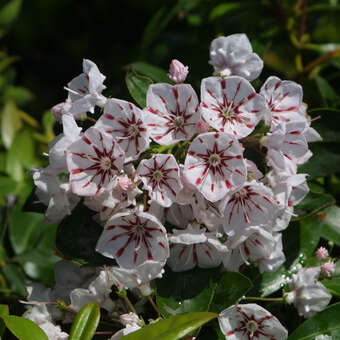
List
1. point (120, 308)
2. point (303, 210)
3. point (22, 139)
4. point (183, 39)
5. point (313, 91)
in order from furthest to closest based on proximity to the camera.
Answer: point (183, 39), point (22, 139), point (313, 91), point (303, 210), point (120, 308)

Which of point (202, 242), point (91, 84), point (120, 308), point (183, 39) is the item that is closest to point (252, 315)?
point (202, 242)

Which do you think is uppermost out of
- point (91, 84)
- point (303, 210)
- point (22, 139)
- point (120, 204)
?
point (91, 84)

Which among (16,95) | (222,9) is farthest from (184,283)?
(16,95)

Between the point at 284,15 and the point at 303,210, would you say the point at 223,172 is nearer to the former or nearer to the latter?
the point at 303,210

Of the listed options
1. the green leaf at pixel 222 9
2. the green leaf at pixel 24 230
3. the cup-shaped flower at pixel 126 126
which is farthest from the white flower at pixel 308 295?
the green leaf at pixel 222 9

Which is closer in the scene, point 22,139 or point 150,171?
point 150,171

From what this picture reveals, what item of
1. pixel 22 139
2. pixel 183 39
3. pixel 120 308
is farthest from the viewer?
pixel 183 39
